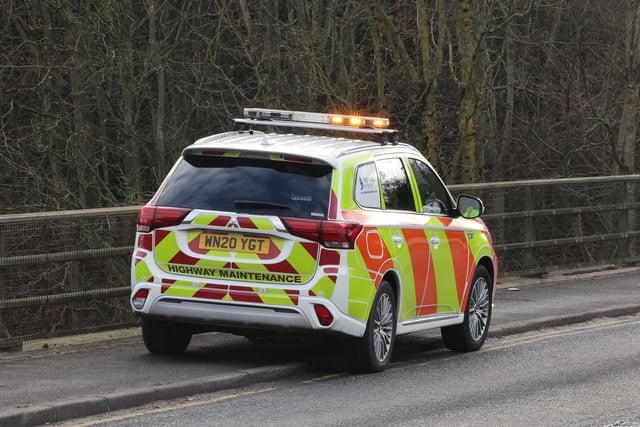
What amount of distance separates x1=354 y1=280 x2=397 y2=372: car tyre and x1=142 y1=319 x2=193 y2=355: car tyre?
4.67 feet

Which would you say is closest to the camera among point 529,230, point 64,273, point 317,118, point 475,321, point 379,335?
point 379,335

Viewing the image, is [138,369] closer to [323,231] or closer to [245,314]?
[245,314]

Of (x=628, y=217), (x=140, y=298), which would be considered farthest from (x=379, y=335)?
(x=628, y=217)

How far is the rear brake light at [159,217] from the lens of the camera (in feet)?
35.3

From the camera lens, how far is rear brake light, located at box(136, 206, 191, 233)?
35.3 ft

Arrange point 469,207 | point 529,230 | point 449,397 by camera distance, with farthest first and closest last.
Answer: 1. point 529,230
2. point 469,207
3. point 449,397

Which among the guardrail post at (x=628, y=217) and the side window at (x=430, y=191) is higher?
the side window at (x=430, y=191)

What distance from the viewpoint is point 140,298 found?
1089 cm

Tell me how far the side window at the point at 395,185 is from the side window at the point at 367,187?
0.14 metres

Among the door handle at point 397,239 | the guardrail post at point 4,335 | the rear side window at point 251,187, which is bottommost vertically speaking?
the guardrail post at point 4,335

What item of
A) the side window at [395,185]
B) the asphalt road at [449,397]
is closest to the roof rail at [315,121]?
the side window at [395,185]

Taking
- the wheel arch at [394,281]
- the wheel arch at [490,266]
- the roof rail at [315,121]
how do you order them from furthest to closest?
the wheel arch at [490,266]
the roof rail at [315,121]
the wheel arch at [394,281]

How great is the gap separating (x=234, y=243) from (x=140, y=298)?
88 centimetres

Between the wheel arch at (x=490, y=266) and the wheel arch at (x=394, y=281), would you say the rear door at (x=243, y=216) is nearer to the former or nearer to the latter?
the wheel arch at (x=394, y=281)
